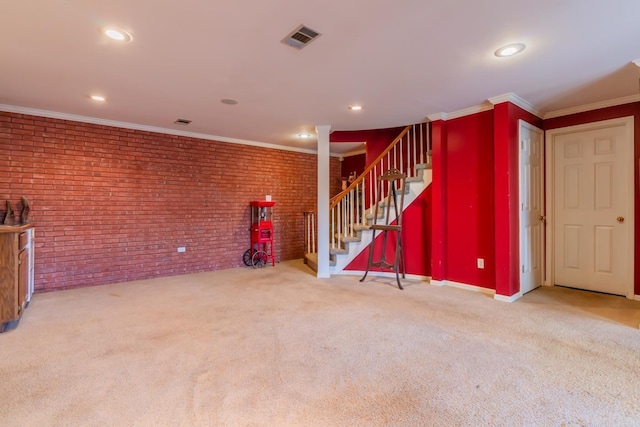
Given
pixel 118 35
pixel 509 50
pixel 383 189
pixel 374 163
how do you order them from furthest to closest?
pixel 383 189, pixel 374 163, pixel 509 50, pixel 118 35

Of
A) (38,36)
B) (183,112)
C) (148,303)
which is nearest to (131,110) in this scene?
(183,112)

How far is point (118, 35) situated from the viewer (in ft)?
7.50

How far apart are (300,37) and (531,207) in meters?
3.59

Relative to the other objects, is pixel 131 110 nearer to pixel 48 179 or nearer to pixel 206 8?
pixel 48 179

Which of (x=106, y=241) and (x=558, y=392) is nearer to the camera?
(x=558, y=392)

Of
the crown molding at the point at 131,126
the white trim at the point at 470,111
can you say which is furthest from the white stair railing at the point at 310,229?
the white trim at the point at 470,111

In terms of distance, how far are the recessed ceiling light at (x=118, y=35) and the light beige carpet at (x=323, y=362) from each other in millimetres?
2379

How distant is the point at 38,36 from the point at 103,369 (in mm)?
2469

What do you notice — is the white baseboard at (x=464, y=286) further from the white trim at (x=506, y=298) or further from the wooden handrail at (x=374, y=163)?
the wooden handrail at (x=374, y=163)

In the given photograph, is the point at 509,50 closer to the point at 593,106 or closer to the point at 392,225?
the point at 593,106

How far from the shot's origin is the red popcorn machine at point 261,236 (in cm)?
565

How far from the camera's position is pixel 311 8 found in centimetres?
198

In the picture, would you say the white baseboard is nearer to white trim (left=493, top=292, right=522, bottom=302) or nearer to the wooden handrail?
white trim (left=493, top=292, right=522, bottom=302)

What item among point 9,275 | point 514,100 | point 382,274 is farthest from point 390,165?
point 9,275
